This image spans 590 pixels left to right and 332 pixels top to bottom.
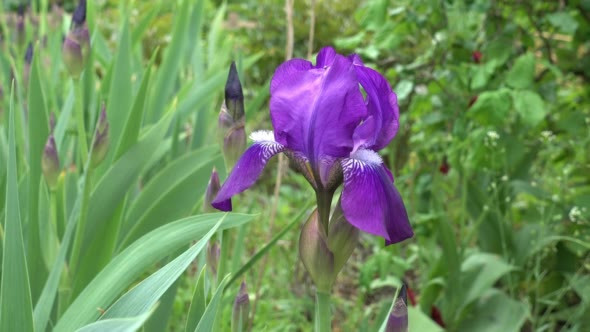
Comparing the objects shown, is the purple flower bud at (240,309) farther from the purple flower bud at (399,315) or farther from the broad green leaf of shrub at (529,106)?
the broad green leaf of shrub at (529,106)

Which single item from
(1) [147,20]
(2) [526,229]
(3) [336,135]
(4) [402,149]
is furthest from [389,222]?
(4) [402,149]

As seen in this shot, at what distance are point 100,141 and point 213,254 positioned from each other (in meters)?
0.30

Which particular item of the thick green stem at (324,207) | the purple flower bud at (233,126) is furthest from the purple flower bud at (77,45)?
the thick green stem at (324,207)

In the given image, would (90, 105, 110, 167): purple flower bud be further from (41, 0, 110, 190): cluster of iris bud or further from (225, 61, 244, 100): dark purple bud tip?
(225, 61, 244, 100): dark purple bud tip

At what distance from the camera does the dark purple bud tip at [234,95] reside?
94 centimetres

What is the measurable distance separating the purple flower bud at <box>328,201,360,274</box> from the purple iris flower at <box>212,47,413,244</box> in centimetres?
4

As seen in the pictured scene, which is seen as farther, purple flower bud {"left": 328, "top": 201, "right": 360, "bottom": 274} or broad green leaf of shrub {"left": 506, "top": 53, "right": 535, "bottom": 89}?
broad green leaf of shrub {"left": 506, "top": 53, "right": 535, "bottom": 89}

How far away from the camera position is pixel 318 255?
73 centimetres

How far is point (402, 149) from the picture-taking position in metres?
3.07

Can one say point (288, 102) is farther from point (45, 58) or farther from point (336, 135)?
point (45, 58)

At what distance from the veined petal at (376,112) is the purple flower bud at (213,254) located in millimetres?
335

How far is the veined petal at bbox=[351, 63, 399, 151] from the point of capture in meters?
0.79

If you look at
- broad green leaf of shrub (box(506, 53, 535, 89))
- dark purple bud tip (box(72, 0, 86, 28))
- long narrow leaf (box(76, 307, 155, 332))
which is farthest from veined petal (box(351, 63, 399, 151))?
broad green leaf of shrub (box(506, 53, 535, 89))

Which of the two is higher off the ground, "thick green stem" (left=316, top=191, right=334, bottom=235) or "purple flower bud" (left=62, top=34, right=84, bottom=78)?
"thick green stem" (left=316, top=191, right=334, bottom=235)
